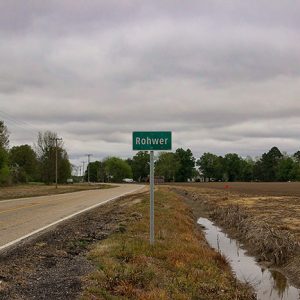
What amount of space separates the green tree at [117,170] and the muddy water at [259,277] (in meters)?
175

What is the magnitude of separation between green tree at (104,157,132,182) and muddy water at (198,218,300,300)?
573ft

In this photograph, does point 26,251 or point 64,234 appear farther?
point 64,234

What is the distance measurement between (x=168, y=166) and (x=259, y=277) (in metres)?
172

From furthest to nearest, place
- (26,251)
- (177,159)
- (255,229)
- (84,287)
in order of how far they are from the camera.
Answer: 1. (177,159)
2. (255,229)
3. (26,251)
4. (84,287)

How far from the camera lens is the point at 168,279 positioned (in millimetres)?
8516

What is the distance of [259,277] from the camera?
12117 millimetres

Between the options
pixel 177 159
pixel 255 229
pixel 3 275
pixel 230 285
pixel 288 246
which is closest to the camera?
pixel 3 275

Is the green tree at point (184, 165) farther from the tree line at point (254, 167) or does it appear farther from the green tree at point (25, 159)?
the green tree at point (25, 159)

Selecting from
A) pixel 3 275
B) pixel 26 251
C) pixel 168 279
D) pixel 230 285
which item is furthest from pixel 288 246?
pixel 3 275

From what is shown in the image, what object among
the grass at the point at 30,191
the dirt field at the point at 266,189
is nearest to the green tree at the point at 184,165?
the dirt field at the point at 266,189

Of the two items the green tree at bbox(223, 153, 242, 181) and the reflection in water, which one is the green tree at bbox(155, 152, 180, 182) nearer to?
the green tree at bbox(223, 153, 242, 181)

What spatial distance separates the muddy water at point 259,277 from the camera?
1058cm

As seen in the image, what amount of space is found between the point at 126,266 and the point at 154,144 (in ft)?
9.17

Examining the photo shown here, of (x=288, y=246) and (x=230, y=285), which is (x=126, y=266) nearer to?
(x=230, y=285)
